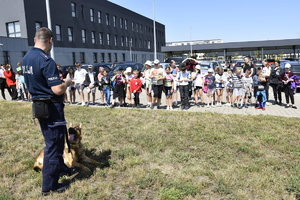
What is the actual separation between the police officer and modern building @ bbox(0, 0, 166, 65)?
79.0ft

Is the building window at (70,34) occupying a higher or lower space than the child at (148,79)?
higher

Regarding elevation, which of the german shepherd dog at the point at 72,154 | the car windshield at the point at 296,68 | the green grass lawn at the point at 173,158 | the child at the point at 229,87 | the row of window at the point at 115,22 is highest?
the row of window at the point at 115,22

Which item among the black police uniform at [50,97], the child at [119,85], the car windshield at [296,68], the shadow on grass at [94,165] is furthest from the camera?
the car windshield at [296,68]

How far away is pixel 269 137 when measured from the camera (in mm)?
5535

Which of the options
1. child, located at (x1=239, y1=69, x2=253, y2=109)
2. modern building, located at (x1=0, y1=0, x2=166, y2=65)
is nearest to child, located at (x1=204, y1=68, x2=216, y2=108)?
child, located at (x1=239, y1=69, x2=253, y2=109)

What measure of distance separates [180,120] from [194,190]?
12.7ft

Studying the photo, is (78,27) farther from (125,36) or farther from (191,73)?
(191,73)

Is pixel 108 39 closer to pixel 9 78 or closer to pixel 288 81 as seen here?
pixel 9 78

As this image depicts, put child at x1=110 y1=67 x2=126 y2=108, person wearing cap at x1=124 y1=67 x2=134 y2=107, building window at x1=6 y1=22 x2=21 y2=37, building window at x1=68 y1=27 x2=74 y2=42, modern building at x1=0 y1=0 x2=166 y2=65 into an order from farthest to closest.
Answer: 1. building window at x1=68 y1=27 x2=74 y2=42
2. building window at x1=6 y1=22 x2=21 y2=37
3. modern building at x1=0 y1=0 x2=166 y2=65
4. person wearing cap at x1=124 y1=67 x2=134 y2=107
5. child at x1=110 y1=67 x2=126 y2=108

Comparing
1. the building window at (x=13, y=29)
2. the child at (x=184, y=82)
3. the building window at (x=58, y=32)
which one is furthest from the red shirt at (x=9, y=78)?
the building window at (x=58, y=32)

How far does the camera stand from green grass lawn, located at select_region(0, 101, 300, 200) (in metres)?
3.50

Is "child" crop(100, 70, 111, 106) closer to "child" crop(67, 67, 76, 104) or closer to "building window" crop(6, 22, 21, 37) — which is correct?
"child" crop(67, 67, 76, 104)

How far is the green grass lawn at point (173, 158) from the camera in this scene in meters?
3.50

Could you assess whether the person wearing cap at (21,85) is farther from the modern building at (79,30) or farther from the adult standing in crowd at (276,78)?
the modern building at (79,30)
